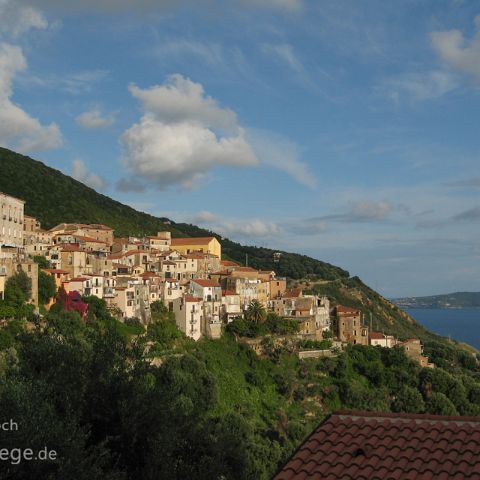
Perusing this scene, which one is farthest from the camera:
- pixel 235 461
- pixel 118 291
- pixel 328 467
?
pixel 118 291

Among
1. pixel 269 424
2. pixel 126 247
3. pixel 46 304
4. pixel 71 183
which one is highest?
pixel 71 183

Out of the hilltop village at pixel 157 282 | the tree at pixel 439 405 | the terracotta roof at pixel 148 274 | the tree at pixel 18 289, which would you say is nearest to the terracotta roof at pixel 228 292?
the hilltop village at pixel 157 282

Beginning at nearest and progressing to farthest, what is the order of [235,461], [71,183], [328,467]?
[328,467] → [235,461] → [71,183]

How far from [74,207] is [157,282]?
2158 inches

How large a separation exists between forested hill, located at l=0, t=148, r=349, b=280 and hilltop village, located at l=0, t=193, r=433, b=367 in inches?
1035

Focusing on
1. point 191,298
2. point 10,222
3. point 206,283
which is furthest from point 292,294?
point 10,222

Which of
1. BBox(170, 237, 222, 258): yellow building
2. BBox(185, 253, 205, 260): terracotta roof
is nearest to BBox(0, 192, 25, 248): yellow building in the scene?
BBox(185, 253, 205, 260): terracotta roof

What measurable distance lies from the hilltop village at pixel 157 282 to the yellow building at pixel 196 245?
14 centimetres

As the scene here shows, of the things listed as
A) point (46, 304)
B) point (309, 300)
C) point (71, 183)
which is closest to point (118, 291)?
point (46, 304)

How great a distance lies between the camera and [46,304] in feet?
189

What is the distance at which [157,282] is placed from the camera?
6756 cm

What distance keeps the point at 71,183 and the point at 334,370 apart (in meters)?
85.4

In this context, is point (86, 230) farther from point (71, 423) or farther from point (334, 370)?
point (71, 423)

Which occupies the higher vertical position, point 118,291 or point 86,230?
point 86,230
